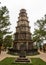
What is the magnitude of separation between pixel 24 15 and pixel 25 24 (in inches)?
110

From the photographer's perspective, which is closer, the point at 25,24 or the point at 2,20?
the point at 2,20

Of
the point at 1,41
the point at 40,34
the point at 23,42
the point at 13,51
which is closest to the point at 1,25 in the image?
the point at 1,41

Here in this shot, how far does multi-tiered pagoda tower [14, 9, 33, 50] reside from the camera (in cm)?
4575

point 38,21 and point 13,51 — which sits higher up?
point 38,21

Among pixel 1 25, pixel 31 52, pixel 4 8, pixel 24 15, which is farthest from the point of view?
pixel 24 15

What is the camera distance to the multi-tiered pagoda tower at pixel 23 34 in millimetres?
45750

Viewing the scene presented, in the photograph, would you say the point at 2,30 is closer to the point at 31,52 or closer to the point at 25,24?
the point at 31,52

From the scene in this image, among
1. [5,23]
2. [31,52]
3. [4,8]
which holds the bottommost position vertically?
[31,52]

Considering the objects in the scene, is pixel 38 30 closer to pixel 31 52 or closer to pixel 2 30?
pixel 31 52

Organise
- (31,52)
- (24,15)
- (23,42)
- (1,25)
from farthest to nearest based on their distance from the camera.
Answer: (24,15) → (23,42) → (31,52) → (1,25)

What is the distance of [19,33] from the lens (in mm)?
46875

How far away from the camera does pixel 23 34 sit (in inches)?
1832

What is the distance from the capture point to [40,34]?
157 feet

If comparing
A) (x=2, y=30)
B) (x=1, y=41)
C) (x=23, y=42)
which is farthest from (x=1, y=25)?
(x=23, y=42)
